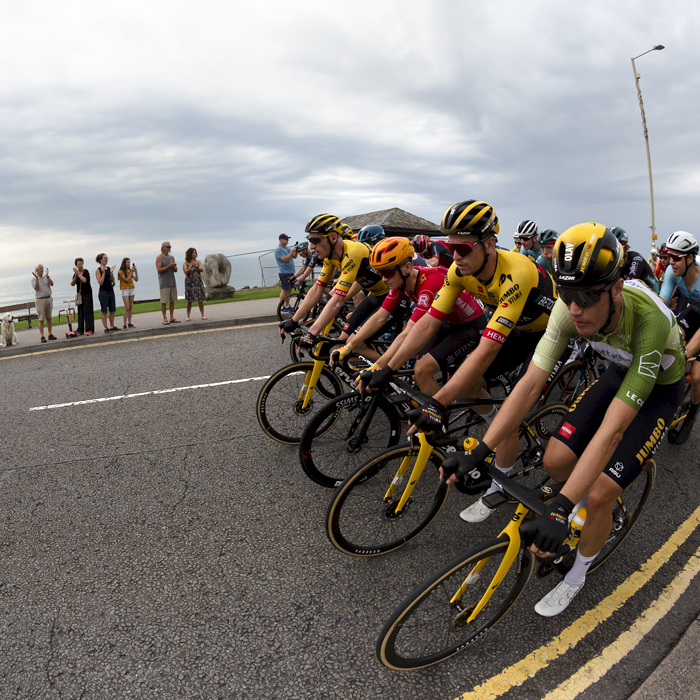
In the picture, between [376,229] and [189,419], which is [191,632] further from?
[376,229]

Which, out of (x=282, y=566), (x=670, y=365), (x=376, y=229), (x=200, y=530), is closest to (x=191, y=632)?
(x=282, y=566)

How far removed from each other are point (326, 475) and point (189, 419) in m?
2.32

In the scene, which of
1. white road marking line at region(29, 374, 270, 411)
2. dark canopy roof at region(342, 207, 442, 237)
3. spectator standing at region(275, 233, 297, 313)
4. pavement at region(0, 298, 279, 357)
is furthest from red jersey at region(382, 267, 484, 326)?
dark canopy roof at region(342, 207, 442, 237)

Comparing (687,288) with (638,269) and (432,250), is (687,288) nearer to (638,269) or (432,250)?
(638,269)

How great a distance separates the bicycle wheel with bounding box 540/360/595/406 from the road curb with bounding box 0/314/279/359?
305 inches

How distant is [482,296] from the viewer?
378cm

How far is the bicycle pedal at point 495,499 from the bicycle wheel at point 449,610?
0.53ft

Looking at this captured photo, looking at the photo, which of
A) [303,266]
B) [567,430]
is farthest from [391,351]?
[303,266]

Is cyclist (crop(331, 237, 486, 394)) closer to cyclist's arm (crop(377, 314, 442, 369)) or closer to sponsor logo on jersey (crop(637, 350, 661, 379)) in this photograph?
cyclist's arm (crop(377, 314, 442, 369))

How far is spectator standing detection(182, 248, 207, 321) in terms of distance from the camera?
11383mm

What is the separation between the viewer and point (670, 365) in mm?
2529

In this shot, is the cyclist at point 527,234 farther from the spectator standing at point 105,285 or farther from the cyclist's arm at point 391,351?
the spectator standing at point 105,285

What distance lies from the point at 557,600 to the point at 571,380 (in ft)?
9.94

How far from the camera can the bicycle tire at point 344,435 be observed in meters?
3.76
